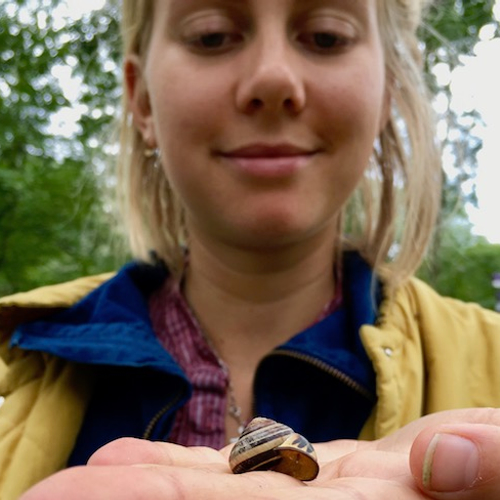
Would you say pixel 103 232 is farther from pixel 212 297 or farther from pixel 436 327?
pixel 436 327

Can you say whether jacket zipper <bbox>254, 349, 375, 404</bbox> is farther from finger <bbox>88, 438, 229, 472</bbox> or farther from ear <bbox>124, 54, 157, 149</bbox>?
ear <bbox>124, 54, 157, 149</bbox>

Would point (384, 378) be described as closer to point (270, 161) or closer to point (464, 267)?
point (270, 161)

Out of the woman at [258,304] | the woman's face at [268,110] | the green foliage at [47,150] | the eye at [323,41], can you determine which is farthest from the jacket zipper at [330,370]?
the green foliage at [47,150]

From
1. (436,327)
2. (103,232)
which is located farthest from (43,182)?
(436,327)

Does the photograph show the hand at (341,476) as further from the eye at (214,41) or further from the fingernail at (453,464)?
the eye at (214,41)

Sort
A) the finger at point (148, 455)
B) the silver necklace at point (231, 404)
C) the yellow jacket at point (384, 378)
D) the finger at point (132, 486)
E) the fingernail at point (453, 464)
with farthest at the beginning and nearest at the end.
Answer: the silver necklace at point (231, 404)
the yellow jacket at point (384, 378)
the finger at point (148, 455)
the fingernail at point (453, 464)
the finger at point (132, 486)
